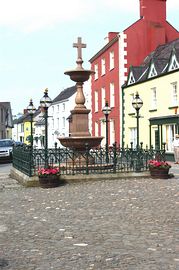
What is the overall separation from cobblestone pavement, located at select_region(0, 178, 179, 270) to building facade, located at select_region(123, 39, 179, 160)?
46.3 ft

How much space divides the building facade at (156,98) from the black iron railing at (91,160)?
864 centimetres

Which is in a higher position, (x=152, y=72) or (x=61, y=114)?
(x=152, y=72)

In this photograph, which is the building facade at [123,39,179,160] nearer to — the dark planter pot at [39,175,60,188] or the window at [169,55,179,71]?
the window at [169,55,179,71]

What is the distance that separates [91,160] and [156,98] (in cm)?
1456

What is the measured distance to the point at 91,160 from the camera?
54.9 ft

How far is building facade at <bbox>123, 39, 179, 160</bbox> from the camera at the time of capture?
27547 mm

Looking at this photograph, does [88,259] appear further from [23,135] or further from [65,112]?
[23,135]

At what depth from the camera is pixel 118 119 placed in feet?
118

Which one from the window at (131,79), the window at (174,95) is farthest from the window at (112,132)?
the window at (174,95)

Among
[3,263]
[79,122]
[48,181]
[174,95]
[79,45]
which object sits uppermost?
[79,45]

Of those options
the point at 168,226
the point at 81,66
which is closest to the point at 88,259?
the point at 168,226

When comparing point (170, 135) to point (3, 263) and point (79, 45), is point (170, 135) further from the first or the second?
point (3, 263)

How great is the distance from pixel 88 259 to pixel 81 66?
41.2 feet

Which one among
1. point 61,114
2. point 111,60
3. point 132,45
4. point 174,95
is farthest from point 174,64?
point 61,114
